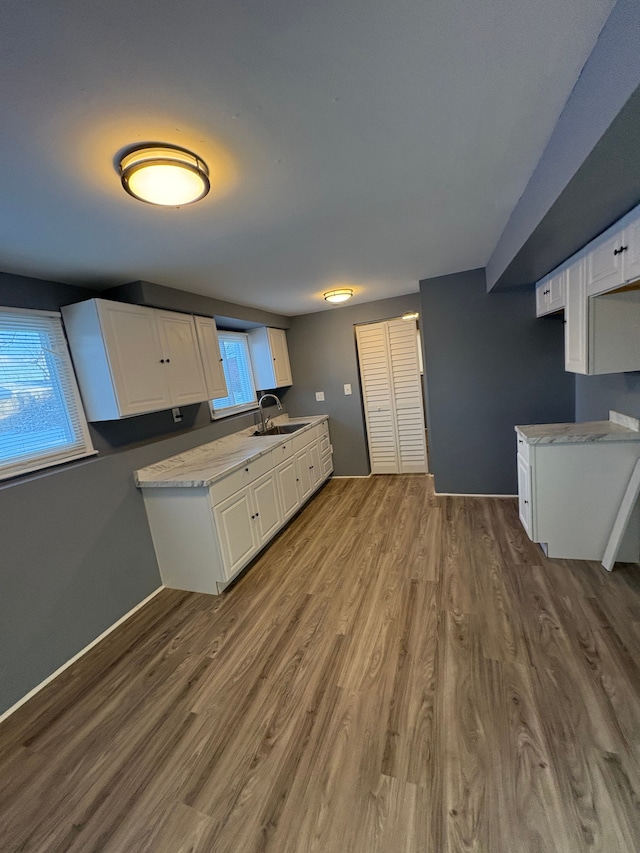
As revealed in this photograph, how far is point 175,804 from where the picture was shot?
4.10 feet

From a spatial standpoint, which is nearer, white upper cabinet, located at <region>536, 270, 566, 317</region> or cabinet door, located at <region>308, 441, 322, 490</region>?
white upper cabinet, located at <region>536, 270, 566, 317</region>

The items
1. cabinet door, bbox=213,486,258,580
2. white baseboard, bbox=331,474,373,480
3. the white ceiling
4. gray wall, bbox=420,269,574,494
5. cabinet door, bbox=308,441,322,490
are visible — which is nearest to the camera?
the white ceiling

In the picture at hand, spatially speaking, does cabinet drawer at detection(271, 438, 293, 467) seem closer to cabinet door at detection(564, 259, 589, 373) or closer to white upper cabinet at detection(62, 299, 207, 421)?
white upper cabinet at detection(62, 299, 207, 421)

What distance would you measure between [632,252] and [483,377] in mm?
1939

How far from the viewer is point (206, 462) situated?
278cm

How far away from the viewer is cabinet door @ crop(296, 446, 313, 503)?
3.68 meters

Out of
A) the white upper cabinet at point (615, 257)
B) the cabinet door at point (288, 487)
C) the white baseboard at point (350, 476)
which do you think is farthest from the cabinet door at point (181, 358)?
the white upper cabinet at point (615, 257)

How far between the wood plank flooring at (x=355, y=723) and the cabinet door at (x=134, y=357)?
1512 millimetres

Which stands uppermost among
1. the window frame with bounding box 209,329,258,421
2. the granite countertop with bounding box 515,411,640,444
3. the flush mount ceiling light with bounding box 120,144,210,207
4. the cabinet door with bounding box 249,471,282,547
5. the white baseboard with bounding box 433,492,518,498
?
the flush mount ceiling light with bounding box 120,144,210,207

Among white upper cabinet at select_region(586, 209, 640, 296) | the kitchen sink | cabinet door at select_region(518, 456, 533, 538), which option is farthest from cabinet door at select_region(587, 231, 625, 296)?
the kitchen sink

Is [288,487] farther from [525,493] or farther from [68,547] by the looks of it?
[525,493]

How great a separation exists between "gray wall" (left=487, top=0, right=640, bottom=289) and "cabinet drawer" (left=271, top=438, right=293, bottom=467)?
2395mm

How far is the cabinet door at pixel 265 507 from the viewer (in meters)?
2.87

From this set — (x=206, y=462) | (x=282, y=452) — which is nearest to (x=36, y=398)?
(x=206, y=462)
